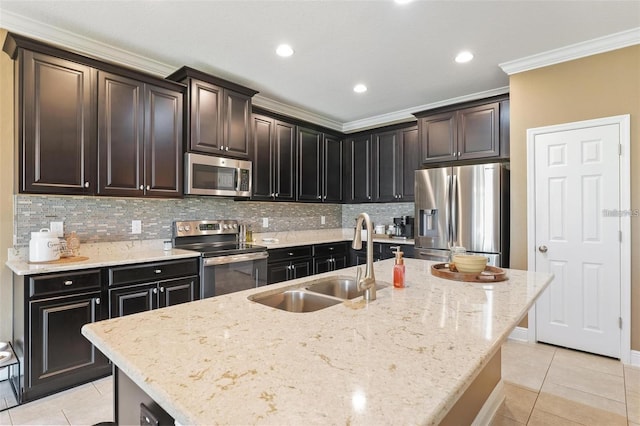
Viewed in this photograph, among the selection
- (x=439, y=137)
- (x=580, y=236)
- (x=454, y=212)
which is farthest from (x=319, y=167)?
(x=580, y=236)

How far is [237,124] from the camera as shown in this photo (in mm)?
3559

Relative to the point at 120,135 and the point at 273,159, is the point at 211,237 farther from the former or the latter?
the point at 120,135

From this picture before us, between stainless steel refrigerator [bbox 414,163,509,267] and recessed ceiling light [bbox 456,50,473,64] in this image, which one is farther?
stainless steel refrigerator [bbox 414,163,509,267]

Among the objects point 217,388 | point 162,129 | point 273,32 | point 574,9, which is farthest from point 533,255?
point 162,129

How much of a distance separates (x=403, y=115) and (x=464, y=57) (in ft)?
5.34

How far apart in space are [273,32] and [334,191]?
2.65m

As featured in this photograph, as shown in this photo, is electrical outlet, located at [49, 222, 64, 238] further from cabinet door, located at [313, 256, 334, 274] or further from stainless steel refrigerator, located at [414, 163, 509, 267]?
stainless steel refrigerator, located at [414, 163, 509, 267]

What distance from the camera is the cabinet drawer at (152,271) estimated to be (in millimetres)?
2496

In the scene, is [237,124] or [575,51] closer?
[575,51]

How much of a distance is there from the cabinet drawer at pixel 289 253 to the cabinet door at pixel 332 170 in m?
1.00

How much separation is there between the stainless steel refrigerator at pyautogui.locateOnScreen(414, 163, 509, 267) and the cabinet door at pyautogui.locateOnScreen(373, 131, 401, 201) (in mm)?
681

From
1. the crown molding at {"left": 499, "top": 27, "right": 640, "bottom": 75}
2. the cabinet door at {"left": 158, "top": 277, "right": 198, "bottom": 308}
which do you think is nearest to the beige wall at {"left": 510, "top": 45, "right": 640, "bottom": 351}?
the crown molding at {"left": 499, "top": 27, "right": 640, "bottom": 75}

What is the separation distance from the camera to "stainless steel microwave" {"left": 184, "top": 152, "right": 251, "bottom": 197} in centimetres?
319

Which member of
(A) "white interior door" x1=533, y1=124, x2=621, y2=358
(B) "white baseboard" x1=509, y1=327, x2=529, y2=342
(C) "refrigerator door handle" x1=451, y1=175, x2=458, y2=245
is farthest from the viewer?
(C) "refrigerator door handle" x1=451, y1=175, x2=458, y2=245
